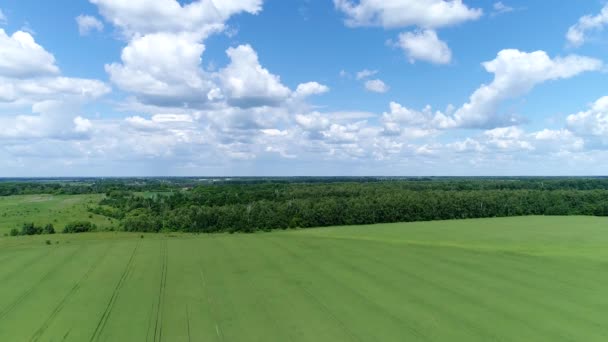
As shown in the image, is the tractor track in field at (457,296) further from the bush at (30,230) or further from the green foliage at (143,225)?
the bush at (30,230)

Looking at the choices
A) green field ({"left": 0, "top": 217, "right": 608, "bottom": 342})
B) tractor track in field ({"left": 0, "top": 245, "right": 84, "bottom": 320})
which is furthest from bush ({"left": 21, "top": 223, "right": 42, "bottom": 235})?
tractor track in field ({"left": 0, "top": 245, "right": 84, "bottom": 320})

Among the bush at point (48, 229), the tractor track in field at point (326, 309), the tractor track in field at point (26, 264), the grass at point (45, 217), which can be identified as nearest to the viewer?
the tractor track in field at point (326, 309)

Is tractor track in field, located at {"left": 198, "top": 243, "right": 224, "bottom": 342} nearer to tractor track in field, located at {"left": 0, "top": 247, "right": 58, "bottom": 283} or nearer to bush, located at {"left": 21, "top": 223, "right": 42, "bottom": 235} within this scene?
tractor track in field, located at {"left": 0, "top": 247, "right": 58, "bottom": 283}

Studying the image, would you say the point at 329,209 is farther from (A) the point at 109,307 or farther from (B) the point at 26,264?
(A) the point at 109,307

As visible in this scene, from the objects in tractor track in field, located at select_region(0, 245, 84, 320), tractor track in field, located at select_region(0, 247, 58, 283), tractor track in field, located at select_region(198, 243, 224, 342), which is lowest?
tractor track in field, located at select_region(0, 247, 58, 283)

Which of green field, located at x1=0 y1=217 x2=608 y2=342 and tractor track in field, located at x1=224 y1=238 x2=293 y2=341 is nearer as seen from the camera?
green field, located at x1=0 y1=217 x2=608 y2=342

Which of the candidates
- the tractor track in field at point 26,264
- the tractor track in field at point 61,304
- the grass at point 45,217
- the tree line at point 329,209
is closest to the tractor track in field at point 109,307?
the tractor track in field at point 61,304

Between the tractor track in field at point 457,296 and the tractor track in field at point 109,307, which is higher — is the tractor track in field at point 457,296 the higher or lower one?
the higher one
